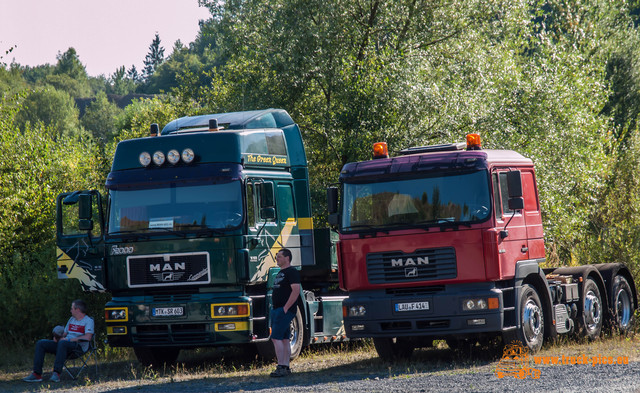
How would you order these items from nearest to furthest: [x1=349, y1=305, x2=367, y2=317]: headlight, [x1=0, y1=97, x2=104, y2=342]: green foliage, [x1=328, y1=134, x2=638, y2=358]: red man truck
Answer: [x1=328, y1=134, x2=638, y2=358]: red man truck → [x1=349, y1=305, x2=367, y2=317]: headlight → [x1=0, y1=97, x2=104, y2=342]: green foliage

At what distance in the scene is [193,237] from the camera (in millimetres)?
11789

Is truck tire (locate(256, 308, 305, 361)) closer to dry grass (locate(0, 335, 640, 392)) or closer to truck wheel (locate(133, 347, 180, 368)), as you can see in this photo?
dry grass (locate(0, 335, 640, 392))

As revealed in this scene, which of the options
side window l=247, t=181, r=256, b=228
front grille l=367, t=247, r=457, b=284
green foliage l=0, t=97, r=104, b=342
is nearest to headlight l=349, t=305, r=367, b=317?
front grille l=367, t=247, r=457, b=284

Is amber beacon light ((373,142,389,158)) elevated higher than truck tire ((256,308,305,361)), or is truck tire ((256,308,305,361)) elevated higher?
amber beacon light ((373,142,389,158))

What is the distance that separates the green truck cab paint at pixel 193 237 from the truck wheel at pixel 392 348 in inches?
51.9

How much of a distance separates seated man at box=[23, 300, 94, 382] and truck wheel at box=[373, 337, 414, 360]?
14.1 feet

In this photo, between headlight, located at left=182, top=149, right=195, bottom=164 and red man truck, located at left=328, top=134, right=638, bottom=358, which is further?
headlight, located at left=182, top=149, right=195, bottom=164

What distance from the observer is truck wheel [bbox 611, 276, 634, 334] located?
14398mm

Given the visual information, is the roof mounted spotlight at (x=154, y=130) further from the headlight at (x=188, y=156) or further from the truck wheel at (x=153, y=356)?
the truck wheel at (x=153, y=356)

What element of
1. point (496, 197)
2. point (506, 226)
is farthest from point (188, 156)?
point (506, 226)

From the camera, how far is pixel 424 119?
60.2 ft

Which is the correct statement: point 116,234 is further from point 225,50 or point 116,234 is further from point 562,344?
point 225,50

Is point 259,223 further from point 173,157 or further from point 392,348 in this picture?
point 392,348

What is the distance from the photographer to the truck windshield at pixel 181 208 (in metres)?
11.8
